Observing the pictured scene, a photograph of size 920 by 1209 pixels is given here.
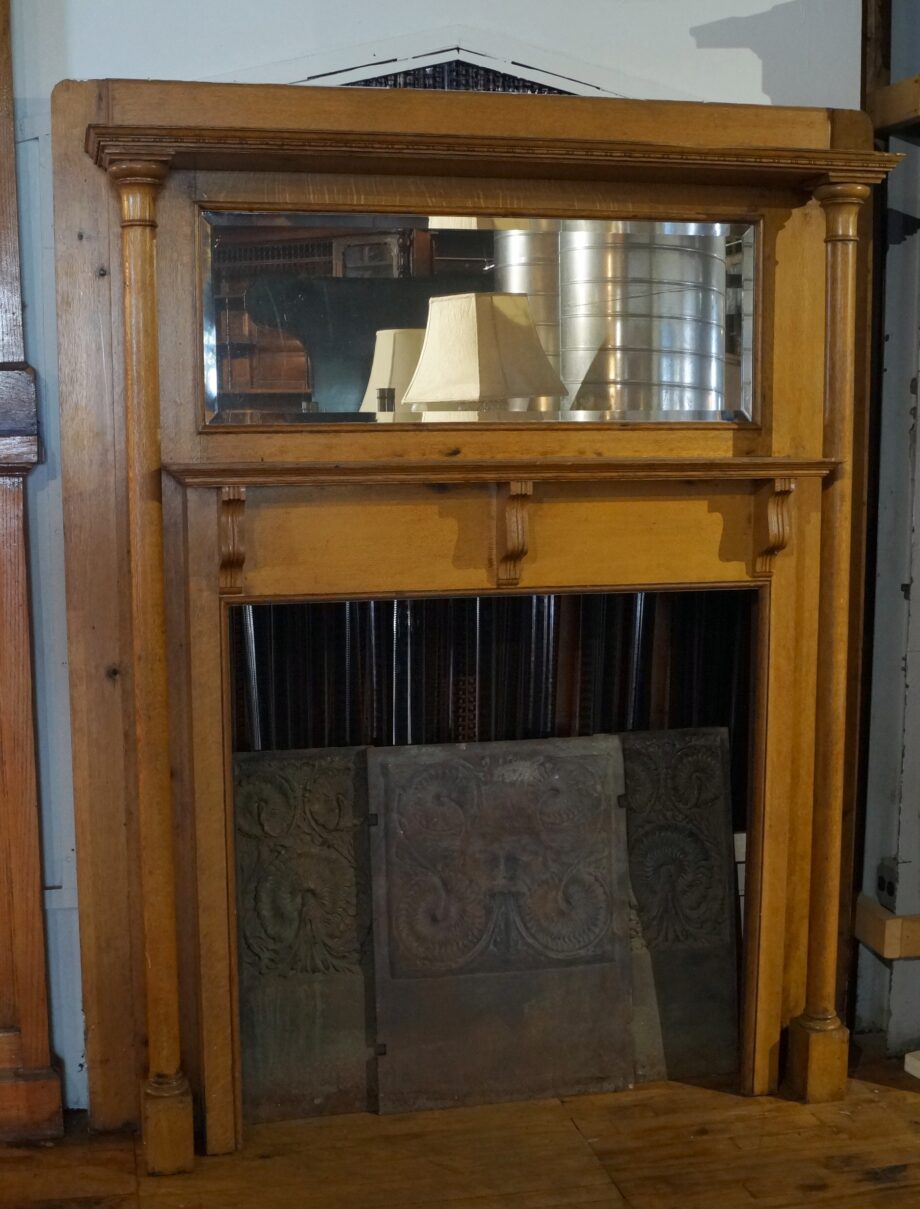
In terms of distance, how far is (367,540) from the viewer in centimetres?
239

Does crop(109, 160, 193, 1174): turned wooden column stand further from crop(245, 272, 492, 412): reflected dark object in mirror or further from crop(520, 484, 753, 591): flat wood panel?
crop(520, 484, 753, 591): flat wood panel

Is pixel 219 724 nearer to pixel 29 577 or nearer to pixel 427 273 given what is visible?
pixel 29 577

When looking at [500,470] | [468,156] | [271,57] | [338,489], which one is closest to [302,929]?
[338,489]

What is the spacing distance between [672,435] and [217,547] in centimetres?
90

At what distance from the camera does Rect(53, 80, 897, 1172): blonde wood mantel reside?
2316 millimetres

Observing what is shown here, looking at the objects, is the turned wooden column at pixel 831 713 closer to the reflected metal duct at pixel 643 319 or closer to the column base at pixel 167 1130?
the reflected metal duct at pixel 643 319

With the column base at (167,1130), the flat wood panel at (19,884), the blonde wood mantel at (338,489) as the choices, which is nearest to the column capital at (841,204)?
the blonde wood mantel at (338,489)

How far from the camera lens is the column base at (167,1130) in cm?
236

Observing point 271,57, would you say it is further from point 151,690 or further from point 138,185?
point 151,690

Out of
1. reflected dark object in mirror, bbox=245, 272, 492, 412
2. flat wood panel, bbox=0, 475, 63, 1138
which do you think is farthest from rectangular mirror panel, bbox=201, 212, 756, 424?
flat wood panel, bbox=0, 475, 63, 1138

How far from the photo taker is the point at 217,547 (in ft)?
7.68

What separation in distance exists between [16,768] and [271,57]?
4.62 feet

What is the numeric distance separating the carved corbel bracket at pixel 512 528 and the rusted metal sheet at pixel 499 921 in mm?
415

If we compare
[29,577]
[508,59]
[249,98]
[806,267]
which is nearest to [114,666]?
[29,577]
